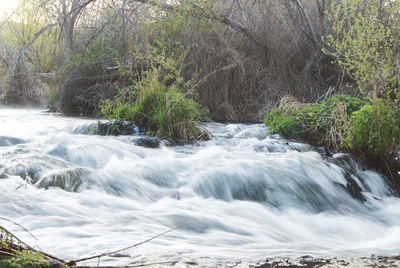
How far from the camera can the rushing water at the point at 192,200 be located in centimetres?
309

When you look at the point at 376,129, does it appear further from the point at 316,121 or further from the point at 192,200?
the point at 192,200

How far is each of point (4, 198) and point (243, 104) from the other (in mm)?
8138

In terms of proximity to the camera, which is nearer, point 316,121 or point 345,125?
point 345,125

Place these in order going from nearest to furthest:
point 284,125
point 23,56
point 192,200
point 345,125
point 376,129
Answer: point 192,200
point 376,129
point 345,125
point 284,125
point 23,56

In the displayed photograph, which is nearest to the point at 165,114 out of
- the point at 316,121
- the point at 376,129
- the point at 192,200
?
the point at 316,121

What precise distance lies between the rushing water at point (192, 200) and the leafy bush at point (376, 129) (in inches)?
14.0

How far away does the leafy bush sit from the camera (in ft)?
19.2

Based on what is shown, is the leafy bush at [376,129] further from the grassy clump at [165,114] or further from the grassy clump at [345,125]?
the grassy clump at [165,114]

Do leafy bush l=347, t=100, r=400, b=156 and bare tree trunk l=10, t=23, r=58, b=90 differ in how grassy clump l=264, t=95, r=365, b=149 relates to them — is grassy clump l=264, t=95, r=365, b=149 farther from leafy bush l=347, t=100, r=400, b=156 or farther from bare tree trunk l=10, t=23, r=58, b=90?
bare tree trunk l=10, t=23, r=58, b=90

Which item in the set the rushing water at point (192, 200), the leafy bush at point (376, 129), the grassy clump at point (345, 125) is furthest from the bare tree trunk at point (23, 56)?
the leafy bush at point (376, 129)

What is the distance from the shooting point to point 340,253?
3.12m

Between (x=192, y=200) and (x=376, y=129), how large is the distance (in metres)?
2.96

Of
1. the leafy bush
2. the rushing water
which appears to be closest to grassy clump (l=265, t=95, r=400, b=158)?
the leafy bush

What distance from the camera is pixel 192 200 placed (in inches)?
174
